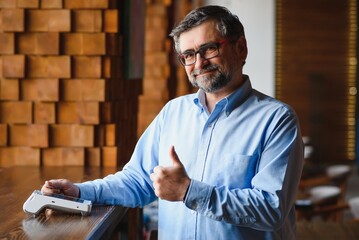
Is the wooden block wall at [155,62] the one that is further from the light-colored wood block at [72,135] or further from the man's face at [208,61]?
→ the man's face at [208,61]

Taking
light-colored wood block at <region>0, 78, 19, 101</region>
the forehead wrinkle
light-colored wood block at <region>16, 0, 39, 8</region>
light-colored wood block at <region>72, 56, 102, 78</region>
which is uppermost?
light-colored wood block at <region>16, 0, 39, 8</region>

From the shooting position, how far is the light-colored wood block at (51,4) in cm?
354

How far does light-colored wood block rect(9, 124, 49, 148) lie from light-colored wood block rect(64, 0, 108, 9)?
62 cm

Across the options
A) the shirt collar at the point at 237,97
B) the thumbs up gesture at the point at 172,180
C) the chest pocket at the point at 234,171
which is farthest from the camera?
the shirt collar at the point at 237,97

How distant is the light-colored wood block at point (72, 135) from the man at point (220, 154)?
3.62ft

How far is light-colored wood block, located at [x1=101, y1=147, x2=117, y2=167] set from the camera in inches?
144

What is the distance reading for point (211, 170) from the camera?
2.27 meters

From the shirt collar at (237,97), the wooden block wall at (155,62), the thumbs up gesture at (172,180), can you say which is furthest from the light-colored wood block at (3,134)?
the wooden block wall at (155,62)

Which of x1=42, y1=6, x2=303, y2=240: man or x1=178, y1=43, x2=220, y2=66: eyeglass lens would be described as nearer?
x1=42, y1=6, x2=303, y2=240: man

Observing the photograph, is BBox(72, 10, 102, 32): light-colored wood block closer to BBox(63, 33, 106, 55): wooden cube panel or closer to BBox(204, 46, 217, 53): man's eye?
A: BBox(63, 33, 106, 55): wooden cube panel

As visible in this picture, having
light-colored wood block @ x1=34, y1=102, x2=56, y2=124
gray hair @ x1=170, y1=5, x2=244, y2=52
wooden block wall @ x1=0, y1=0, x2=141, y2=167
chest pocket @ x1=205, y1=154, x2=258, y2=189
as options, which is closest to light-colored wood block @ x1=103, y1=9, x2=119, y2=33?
wooden block wall @ x1=0, y1=0, x2=141, y2=167

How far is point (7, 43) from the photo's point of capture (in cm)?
356

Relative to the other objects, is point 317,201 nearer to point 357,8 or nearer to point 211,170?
point 211,170

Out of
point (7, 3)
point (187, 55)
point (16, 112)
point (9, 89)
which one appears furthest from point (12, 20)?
point (187, 55)
